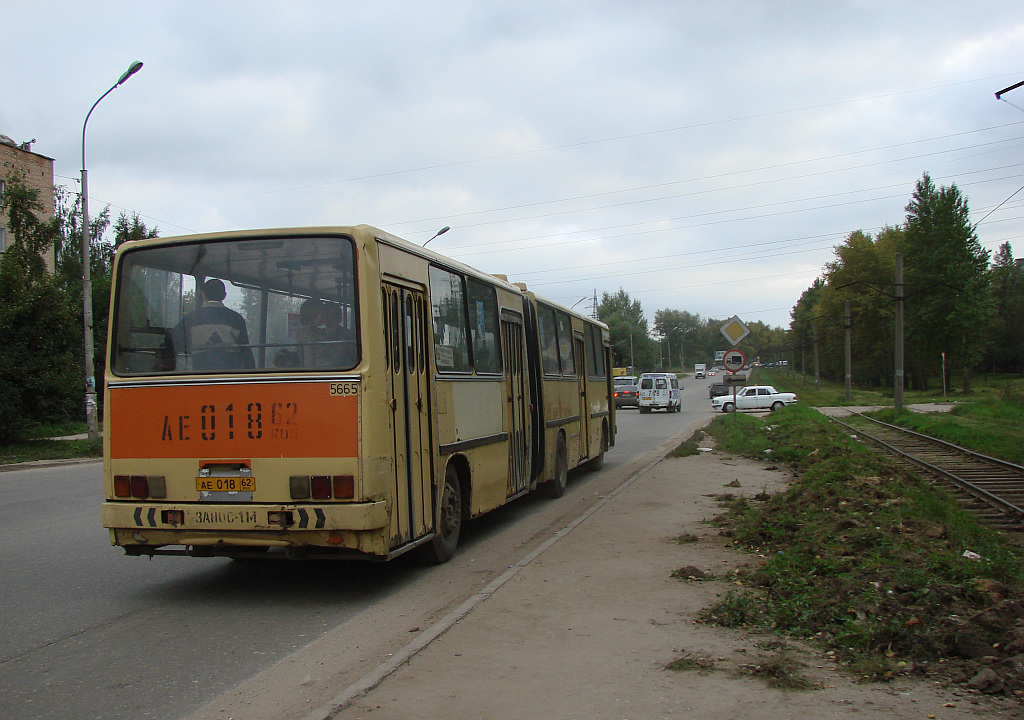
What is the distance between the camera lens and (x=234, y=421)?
6637 millimetres

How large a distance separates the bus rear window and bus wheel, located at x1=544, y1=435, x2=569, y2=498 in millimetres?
7093

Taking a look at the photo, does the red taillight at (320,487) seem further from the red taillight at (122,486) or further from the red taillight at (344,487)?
the red taillight at (122,486)

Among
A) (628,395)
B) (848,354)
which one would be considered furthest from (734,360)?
(848,354)

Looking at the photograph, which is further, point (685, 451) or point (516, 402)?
point (685, 451)

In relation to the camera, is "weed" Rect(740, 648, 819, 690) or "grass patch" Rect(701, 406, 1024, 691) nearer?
"weed" Rect(740, 648, 819, 690)

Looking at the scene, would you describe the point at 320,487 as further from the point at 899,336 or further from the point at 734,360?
the point at 899,336

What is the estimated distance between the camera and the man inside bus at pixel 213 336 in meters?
6.80

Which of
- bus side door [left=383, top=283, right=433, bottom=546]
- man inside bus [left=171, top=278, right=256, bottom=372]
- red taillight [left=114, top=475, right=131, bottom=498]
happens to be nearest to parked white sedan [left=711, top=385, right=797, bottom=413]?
bus side door [left=383, top=283, right=433, bottom=546]

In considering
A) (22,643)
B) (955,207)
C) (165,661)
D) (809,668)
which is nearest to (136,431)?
(22,643)

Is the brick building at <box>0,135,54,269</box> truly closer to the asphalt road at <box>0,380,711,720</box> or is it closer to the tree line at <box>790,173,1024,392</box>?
the asphalt road at <box>0,380,711,720</box>

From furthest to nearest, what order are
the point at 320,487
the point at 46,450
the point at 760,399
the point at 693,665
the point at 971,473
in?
the point at 760,399
the point at 46,450
the point at 971,473
the point at 320,487
the point at 693,665

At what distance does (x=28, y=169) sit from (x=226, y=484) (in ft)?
149

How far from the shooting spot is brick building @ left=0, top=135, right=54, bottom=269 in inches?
1635

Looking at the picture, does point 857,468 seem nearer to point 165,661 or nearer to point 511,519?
point 511,519
